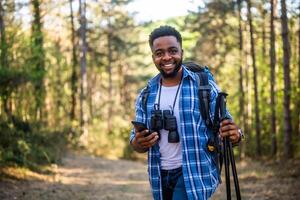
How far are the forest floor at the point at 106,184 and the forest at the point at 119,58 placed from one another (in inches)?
23.8

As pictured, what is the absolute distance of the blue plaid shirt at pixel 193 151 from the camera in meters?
3.47

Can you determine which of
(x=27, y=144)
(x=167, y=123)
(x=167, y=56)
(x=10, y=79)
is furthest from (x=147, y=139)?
(x=27, y=144)

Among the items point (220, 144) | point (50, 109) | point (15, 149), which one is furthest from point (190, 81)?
point (50, 109)

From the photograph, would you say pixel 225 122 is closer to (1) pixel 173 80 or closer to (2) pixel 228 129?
(2) pixel 228 129

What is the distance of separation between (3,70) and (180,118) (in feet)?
28.8

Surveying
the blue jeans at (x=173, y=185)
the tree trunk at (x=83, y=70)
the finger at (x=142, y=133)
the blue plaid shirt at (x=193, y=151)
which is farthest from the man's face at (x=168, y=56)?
the tree trunk at (x=83, y=70)

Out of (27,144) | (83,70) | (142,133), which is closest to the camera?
(142,133)

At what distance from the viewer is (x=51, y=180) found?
1281 centimetres

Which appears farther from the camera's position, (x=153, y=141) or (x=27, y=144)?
(x=27, y=144)

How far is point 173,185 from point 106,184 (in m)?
9.88

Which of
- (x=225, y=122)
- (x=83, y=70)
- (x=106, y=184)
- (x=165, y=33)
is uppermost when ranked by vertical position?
(x=83, y=70)

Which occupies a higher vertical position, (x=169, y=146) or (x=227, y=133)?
(x=227, y=133)

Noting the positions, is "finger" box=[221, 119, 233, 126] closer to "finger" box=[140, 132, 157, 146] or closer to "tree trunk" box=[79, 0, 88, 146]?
"finger" box=[140, 132, 157, 146]

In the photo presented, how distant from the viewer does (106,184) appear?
1323cm
